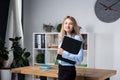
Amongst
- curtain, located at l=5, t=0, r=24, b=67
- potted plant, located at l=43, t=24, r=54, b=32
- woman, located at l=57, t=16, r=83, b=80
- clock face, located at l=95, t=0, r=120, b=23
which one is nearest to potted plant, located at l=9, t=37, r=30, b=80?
curtain, located at l=5, t=0, r=24, b=67

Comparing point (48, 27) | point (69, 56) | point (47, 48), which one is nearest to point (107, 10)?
point (48, 27)

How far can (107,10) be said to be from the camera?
4117 mm

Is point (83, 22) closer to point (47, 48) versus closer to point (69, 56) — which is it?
point (47, 48)

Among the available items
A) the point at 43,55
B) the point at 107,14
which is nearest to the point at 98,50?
the point at 107,14

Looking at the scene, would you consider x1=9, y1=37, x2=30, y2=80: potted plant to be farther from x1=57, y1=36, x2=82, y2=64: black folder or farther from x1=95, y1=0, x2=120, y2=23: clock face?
x1=57, y1=36, x2=82, y2=64: black folder

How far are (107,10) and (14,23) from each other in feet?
6.43

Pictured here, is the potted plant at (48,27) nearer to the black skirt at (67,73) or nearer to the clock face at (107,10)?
the clock face at (107,10)

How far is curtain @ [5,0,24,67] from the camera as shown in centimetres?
465

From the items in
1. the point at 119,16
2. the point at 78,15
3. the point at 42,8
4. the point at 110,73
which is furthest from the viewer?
the point at 42,8

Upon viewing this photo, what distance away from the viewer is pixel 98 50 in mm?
4207

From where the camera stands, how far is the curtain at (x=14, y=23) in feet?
15.3

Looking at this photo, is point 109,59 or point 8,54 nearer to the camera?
point 109,59

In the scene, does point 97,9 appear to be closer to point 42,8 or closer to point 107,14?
point 107,14

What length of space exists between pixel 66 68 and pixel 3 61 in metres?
2.71
